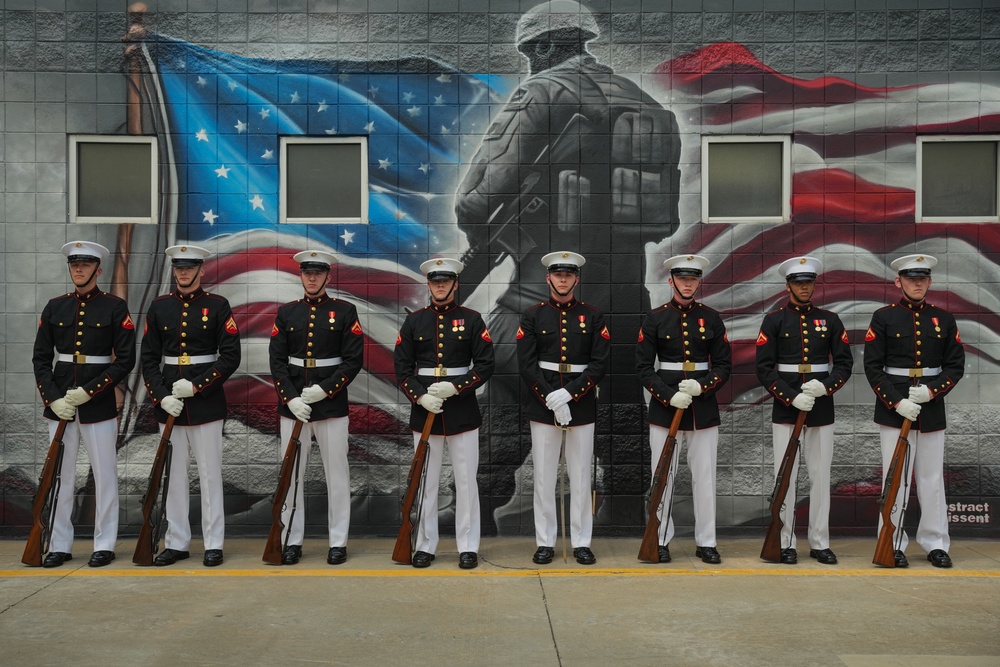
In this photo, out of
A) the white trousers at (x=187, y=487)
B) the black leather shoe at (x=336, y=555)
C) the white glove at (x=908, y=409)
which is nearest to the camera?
the white glove at (x=908, y=409)

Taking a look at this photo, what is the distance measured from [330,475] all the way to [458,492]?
0.92m

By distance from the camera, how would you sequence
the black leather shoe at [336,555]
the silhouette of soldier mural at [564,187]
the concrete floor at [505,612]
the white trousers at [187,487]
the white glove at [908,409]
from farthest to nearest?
1. the silhouette of soldier mural at [564,187]
2. the white trousers at [187,487]
3. the black leather shoe at [336,555]
4. the white glove at [908,409]
5. the concrete floor at [505,612]

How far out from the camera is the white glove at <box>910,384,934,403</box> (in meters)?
6.44

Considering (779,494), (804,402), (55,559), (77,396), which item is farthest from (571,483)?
(55,559)

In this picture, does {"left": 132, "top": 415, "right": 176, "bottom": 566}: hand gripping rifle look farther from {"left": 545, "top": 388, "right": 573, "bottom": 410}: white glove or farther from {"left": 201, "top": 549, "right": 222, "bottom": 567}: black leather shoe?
{"left": 545, "top": 388, "right": 573, "bottom": 410}: white glove

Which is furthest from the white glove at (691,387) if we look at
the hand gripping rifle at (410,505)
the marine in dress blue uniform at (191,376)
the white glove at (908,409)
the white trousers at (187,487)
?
the white trousers at (187,487)

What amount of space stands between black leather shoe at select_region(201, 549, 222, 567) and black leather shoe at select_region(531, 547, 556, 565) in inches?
84.5

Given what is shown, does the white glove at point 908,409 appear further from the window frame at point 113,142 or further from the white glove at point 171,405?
the window frame at point 113,142

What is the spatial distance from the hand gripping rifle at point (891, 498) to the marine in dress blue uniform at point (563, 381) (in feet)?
6.35

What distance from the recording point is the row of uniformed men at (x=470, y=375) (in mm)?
6602

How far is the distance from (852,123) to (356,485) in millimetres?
4785

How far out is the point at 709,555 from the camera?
21.5ft

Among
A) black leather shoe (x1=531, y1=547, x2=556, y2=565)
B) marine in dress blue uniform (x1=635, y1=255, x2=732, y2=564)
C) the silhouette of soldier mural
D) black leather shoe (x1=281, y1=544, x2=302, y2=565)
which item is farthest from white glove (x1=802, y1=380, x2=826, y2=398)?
black leather shoe (x1=281, y1=544, x2=302, y2=565)

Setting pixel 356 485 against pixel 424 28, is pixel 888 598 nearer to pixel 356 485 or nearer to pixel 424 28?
pixel 356 485
